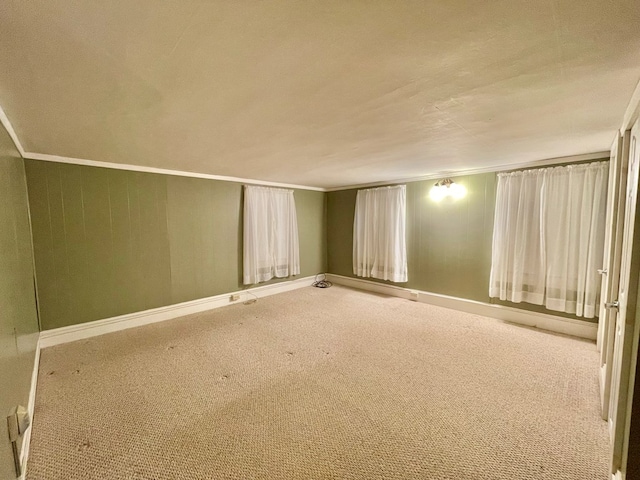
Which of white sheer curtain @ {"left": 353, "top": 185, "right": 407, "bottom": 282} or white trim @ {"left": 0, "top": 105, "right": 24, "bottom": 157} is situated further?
white sheer curtain @ {"left": 353, "top": 185, "right": 407, "bottom": 282}

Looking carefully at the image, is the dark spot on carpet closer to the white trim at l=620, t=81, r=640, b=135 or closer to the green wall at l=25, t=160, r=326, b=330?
the green wall at l=25, t=160, r=326, b=330

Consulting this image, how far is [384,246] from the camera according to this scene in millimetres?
4719

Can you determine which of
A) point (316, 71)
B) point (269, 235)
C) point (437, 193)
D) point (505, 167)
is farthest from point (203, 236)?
point (505, 167)

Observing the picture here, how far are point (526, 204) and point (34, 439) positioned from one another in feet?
16.4

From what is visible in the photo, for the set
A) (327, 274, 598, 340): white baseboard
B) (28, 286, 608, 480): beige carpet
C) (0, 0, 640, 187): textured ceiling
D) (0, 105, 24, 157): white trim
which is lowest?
(28, 286, 608, 480): beige carpet

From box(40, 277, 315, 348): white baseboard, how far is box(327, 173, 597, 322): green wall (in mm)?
2670

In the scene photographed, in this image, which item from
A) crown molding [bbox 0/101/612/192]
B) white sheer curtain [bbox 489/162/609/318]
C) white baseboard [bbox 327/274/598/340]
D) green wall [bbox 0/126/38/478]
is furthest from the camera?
white baseboard [bbox 327/274/598/340]

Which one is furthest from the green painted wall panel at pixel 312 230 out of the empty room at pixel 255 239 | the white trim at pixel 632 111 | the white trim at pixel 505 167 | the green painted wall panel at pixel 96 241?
the white trim at pixel 632 111

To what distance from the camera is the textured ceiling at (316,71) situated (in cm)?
91

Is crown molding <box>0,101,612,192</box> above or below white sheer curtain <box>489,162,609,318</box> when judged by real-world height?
above

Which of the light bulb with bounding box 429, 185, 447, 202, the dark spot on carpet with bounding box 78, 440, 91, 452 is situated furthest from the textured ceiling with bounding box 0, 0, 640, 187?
the dark spot on carpet with bounding box 78, 440, 91, 452

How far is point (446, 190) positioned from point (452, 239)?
780mm

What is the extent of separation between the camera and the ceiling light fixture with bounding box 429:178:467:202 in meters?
3.86

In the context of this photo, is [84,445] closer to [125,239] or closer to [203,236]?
[125,239]
